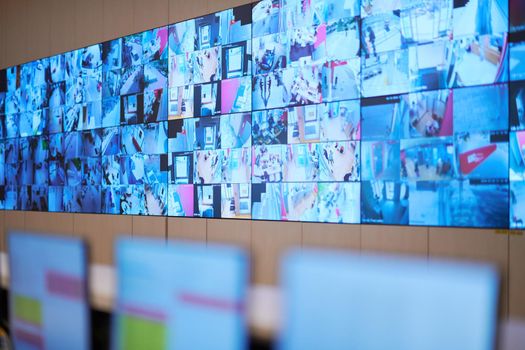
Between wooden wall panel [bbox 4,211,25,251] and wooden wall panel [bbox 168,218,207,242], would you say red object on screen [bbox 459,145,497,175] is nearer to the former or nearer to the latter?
wooden wall panel [bbox 168,218,207,242]

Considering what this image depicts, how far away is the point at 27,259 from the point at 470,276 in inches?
51.8

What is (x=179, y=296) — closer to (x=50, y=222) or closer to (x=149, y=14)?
(x=149, y=14)

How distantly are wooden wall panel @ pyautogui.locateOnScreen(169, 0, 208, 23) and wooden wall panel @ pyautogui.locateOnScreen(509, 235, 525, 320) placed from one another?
3.07 meters

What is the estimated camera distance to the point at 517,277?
3123mm

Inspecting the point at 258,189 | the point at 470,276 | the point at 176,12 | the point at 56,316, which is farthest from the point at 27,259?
the point at 176,12

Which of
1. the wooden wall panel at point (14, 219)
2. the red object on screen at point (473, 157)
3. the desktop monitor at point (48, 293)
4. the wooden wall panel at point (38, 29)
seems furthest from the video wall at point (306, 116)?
the desktop monitor at point (48, 293)

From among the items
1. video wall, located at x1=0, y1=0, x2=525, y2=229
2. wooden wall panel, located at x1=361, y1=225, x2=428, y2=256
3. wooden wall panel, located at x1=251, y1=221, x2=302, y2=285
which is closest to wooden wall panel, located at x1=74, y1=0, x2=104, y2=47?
video wall, located at x1=0, y1=0, x2=525, y2=229

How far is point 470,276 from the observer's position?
0.88 metres

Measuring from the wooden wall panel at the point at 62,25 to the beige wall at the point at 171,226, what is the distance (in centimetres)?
1

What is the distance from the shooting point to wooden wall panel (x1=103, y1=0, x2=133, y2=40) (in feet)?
16.5

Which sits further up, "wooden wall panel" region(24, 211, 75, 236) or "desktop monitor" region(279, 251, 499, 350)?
"desktop monitor" region(279, 251, 499, 350)

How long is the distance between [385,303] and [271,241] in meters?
3.11

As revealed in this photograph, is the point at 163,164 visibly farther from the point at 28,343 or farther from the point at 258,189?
the point at 28,343

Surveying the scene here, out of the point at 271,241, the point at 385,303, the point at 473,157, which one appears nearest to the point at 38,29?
the point at 271,241
